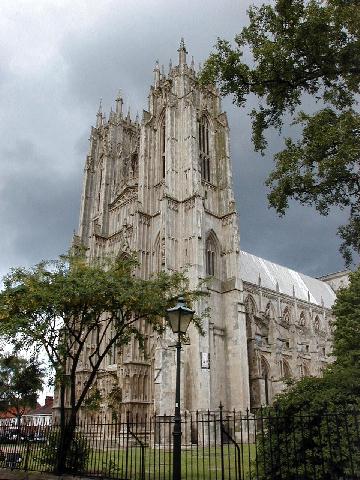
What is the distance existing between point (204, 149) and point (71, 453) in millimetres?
33721

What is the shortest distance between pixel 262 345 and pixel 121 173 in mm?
22825

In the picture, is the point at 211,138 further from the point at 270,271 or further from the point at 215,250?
the point at 270,271

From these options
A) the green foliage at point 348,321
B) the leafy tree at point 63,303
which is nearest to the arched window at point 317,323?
the green foliage at point 348,321

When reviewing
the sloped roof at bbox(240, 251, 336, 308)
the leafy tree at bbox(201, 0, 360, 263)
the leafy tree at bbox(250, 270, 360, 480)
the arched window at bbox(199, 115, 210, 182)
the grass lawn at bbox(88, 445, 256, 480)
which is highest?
the arched window at bbox(199, 115, 210, 182)

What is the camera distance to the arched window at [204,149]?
4109 cm

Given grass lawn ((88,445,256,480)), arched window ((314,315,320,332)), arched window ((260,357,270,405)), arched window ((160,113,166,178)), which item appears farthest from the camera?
arched window ((314,315,320,332))

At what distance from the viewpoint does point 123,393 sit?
3111 centimetres

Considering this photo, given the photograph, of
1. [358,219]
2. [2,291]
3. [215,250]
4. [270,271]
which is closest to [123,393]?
[215,250]

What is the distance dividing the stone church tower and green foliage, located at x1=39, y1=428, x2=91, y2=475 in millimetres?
14386

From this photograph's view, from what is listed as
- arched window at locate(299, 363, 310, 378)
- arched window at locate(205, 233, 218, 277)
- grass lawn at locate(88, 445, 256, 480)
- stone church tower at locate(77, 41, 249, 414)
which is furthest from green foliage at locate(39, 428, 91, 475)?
arched window at locate(299, 363, 310, 378)

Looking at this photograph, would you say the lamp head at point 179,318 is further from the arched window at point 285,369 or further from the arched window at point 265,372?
the arched window at point 285,369

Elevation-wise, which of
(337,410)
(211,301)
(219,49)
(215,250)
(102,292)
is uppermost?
(215,250)

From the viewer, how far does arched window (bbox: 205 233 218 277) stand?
3659cm

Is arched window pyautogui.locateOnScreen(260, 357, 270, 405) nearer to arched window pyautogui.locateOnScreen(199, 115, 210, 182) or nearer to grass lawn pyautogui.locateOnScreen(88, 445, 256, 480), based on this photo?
arched window pyautogui.locateOnScreen(199, 115, 210, 182)
